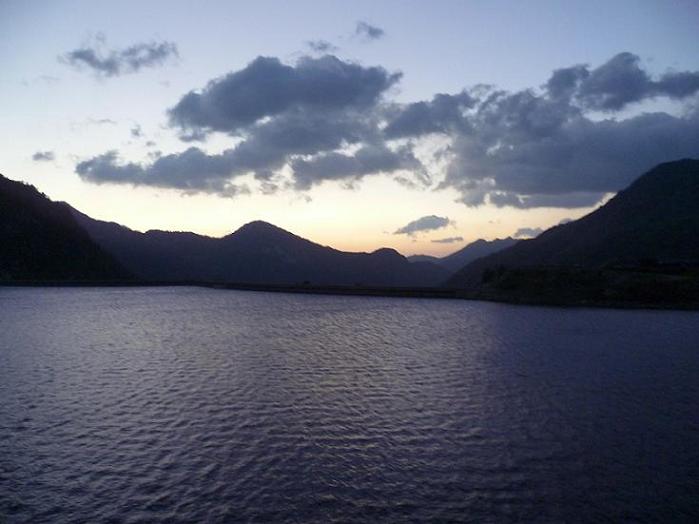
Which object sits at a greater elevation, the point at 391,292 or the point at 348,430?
the point at 391,292

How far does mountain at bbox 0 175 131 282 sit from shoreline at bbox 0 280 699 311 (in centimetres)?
1433

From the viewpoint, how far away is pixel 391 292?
12250 centimetres

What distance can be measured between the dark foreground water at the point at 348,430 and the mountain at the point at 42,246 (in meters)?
132

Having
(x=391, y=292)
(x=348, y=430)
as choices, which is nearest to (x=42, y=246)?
(x=391, y=292)

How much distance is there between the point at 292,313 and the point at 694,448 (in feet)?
212

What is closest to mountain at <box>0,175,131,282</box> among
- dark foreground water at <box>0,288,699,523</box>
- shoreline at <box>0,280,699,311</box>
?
shoreline at <box>0,280,699,311</box>

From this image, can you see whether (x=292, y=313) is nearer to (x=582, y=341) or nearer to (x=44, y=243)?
(x=582, y=341)

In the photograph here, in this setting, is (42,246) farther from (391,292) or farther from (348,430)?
(348,430)

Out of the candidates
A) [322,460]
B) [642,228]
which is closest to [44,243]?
[322,460]

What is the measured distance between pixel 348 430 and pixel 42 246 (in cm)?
18170

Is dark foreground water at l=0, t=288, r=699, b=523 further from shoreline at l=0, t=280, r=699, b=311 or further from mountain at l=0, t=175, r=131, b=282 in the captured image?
mountain at l=0, t=175, r=131, b=282

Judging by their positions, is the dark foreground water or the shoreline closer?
the dark foreground water

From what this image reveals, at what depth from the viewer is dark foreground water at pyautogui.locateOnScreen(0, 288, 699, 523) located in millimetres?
15977

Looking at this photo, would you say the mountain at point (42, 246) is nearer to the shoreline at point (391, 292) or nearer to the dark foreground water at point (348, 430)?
the shoreline at point (391, 292)
